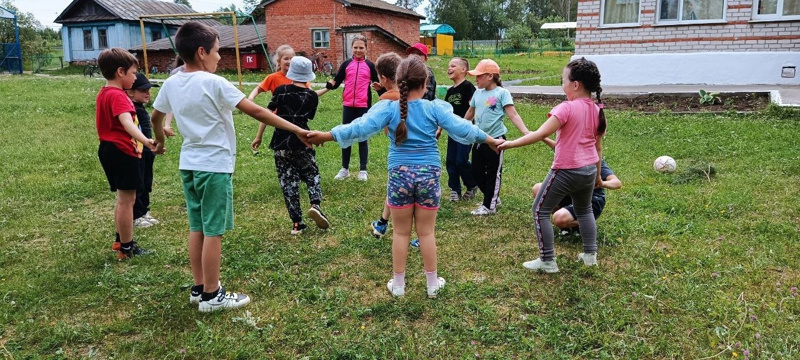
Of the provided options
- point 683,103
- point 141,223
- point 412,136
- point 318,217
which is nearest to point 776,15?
point 683,103

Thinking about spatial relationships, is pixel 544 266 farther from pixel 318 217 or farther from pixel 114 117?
pixel 114 117

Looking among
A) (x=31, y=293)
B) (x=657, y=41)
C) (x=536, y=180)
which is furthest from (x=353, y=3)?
(x=31, y=293)

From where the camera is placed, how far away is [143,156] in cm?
542

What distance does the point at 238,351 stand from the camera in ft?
10.3

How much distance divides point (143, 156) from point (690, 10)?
13.7 m

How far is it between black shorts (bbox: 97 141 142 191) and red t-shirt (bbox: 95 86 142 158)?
0.04 metres

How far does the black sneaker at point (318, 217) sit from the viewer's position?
517 centimetres

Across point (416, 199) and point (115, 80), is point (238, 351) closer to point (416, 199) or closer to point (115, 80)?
point (416, 199)

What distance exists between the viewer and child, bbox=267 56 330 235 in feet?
16.5

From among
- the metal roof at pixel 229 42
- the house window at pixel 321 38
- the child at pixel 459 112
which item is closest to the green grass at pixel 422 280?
the child at pixel 459 112

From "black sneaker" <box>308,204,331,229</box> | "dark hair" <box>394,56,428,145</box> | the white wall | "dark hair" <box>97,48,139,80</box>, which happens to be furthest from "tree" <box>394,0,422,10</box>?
"dark hair" <box>394,56,428,145</box>

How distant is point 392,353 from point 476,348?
1.55ft

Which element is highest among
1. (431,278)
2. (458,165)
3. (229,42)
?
(229,42)

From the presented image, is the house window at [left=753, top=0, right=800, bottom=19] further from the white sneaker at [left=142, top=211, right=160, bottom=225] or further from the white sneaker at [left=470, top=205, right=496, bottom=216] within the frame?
the white sneaker at [left=142, top=211, right=160, bottom=225]
